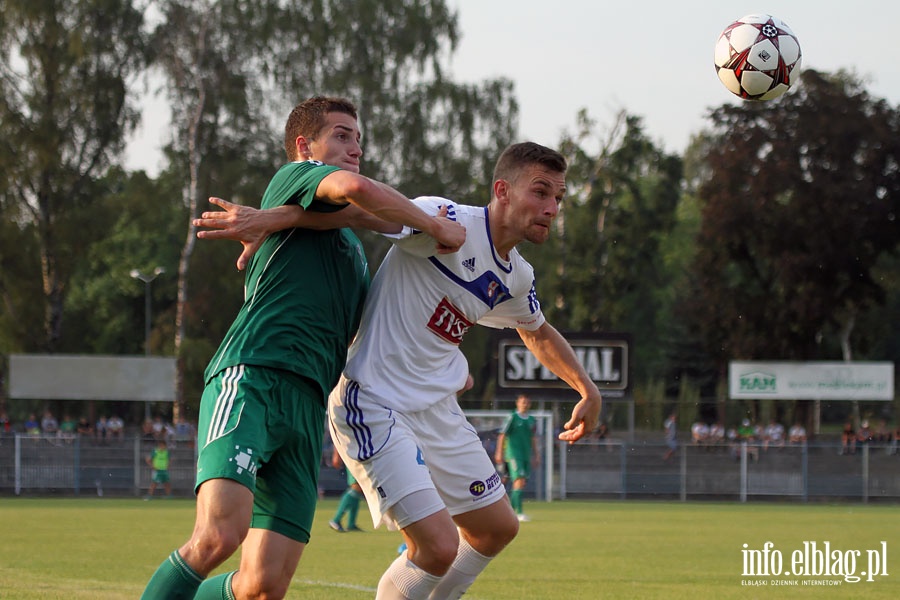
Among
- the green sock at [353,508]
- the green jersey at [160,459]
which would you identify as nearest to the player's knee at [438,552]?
the green sock at [353,508]

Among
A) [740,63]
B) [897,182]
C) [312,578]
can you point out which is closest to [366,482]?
[312,578]

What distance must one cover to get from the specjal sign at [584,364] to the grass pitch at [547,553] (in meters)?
3.96

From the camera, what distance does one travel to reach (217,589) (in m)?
4.91

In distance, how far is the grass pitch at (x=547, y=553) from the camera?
9766mm

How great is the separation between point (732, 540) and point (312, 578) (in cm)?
772

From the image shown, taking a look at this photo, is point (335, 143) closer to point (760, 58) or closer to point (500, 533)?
point (500, 533)

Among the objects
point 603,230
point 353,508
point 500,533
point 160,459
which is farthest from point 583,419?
point 603,230

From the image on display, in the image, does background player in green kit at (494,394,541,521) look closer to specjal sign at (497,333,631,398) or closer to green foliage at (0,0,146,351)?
specjal sign at (497,333,631,398)

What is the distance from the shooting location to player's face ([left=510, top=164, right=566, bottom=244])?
17.7ft

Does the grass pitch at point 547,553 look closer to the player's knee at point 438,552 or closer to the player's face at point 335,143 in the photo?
the player's knee at point 438,552

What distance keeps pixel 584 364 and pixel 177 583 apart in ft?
77.3

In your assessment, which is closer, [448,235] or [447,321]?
[448,235]

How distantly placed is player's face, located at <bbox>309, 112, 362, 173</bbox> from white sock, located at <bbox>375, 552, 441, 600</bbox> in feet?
5.72

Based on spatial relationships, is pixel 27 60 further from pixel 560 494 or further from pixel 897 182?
pixel 897 182
